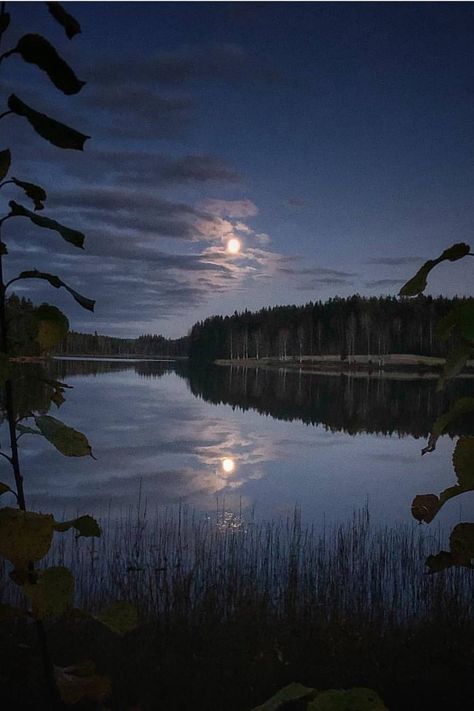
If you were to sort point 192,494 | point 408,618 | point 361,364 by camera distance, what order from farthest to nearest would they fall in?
point 361,364 < point 192,494 < point 408,618

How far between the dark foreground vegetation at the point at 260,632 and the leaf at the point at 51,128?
10.3 ft

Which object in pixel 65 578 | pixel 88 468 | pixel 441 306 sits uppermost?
pixel 441 306

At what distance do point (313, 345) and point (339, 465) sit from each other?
114942 mm

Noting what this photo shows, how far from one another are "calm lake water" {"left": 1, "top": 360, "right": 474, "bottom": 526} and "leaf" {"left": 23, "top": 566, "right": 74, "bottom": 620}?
1.92ft

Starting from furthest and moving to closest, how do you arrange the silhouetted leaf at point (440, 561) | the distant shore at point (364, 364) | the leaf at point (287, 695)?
the distant shore at point (364, 364) < the silhouetted leaf at point (440, 561) < the leaf at point (287, 695)

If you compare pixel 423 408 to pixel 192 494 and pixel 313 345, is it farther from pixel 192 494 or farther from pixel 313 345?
pixel 313 345

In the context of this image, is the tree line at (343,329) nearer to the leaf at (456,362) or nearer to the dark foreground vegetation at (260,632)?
the dark foreground vegetation at (260,632)

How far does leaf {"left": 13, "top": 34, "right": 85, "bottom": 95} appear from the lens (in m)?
1.56

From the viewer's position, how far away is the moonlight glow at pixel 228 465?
22.4m

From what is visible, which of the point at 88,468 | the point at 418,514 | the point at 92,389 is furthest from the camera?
the point at 92,389

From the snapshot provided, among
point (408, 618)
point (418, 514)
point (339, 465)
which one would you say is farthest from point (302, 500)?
point (418, 514)

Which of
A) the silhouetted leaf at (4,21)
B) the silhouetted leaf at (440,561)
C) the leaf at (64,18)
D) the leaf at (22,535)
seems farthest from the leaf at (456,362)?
the silhouetted leaf at (4,21)

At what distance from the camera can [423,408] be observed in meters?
46.4

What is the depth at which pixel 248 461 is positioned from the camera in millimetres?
24375
